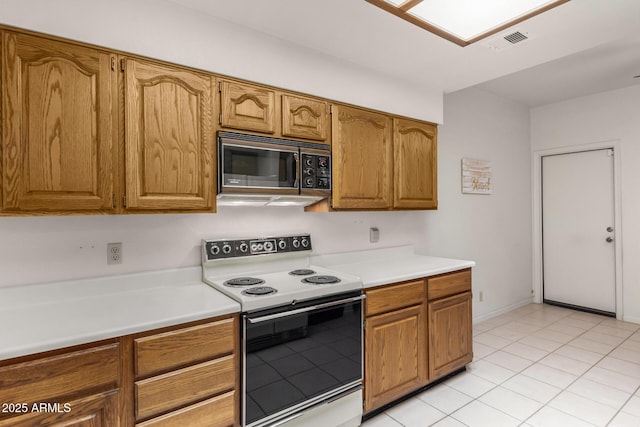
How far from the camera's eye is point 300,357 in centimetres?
187

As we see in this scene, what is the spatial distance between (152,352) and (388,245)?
2194 millimetres

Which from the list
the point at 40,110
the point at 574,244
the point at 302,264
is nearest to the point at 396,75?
the point at 302,264

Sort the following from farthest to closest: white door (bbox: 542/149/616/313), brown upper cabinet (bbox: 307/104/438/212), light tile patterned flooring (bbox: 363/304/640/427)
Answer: white door (bbox: 542/149/616/313) → brown upper cabinet (bbox: 307/104/438/212) → light tile patterned flooring (bbox: 363/304/640/427)

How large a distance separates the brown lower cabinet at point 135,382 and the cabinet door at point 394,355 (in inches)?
34.5

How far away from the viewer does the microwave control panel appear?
2.26 meters

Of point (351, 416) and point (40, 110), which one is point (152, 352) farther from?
point (351, 416)

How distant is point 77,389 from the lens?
1314 mm

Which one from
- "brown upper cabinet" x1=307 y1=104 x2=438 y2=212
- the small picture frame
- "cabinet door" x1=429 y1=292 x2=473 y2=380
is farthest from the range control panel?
the small picture frame

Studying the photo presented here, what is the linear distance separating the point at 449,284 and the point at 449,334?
0.38 m

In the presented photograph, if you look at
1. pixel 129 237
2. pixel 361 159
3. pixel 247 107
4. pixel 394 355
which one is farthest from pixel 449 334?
pixel 129 237

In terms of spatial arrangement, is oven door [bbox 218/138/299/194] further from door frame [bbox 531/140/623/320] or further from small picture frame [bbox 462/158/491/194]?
door frame [bbox 531/140/623/320]

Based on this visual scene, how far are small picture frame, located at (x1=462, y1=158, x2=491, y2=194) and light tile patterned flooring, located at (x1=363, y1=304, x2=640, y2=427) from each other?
60.4 inches

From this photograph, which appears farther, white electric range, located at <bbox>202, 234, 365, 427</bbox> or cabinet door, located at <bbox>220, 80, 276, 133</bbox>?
cabinet door, located at <bbox>220, 80, 276, 133</bbox>

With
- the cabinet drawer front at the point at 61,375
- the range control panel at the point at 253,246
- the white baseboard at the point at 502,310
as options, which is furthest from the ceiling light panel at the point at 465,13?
the white baseboard at the point at 502,310
